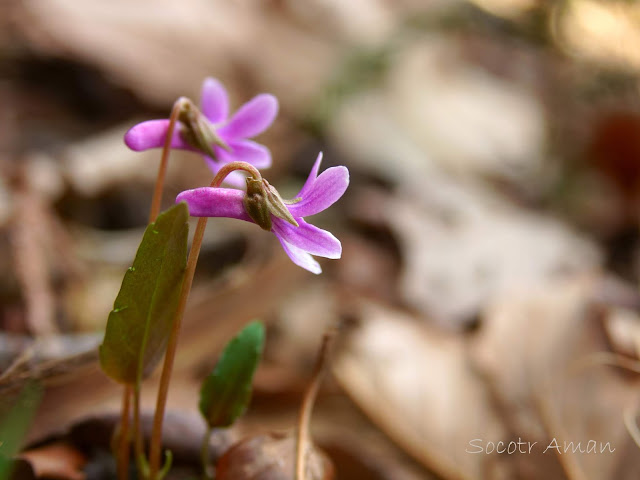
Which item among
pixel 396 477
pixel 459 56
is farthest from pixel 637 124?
pixel 396 477

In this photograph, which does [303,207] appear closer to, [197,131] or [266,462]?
[197,131]

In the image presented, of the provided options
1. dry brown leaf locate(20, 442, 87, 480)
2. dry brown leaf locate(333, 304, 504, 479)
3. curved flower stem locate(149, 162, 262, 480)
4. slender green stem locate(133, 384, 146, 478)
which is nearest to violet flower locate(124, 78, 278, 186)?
curved flower stem locate(149, 162, 262, 480)

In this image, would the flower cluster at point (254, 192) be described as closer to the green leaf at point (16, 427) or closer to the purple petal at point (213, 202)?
the purple petal at point (213, 202)

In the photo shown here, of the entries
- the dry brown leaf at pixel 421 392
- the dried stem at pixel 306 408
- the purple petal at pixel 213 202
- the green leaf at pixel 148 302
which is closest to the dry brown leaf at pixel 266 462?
the dried stem at pixel 306 408

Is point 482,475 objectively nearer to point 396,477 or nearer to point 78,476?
point 396,477

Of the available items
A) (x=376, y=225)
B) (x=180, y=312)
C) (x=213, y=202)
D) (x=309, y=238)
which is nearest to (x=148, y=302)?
(x=180, y=312)

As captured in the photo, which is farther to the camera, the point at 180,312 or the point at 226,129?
the point at 226,129
